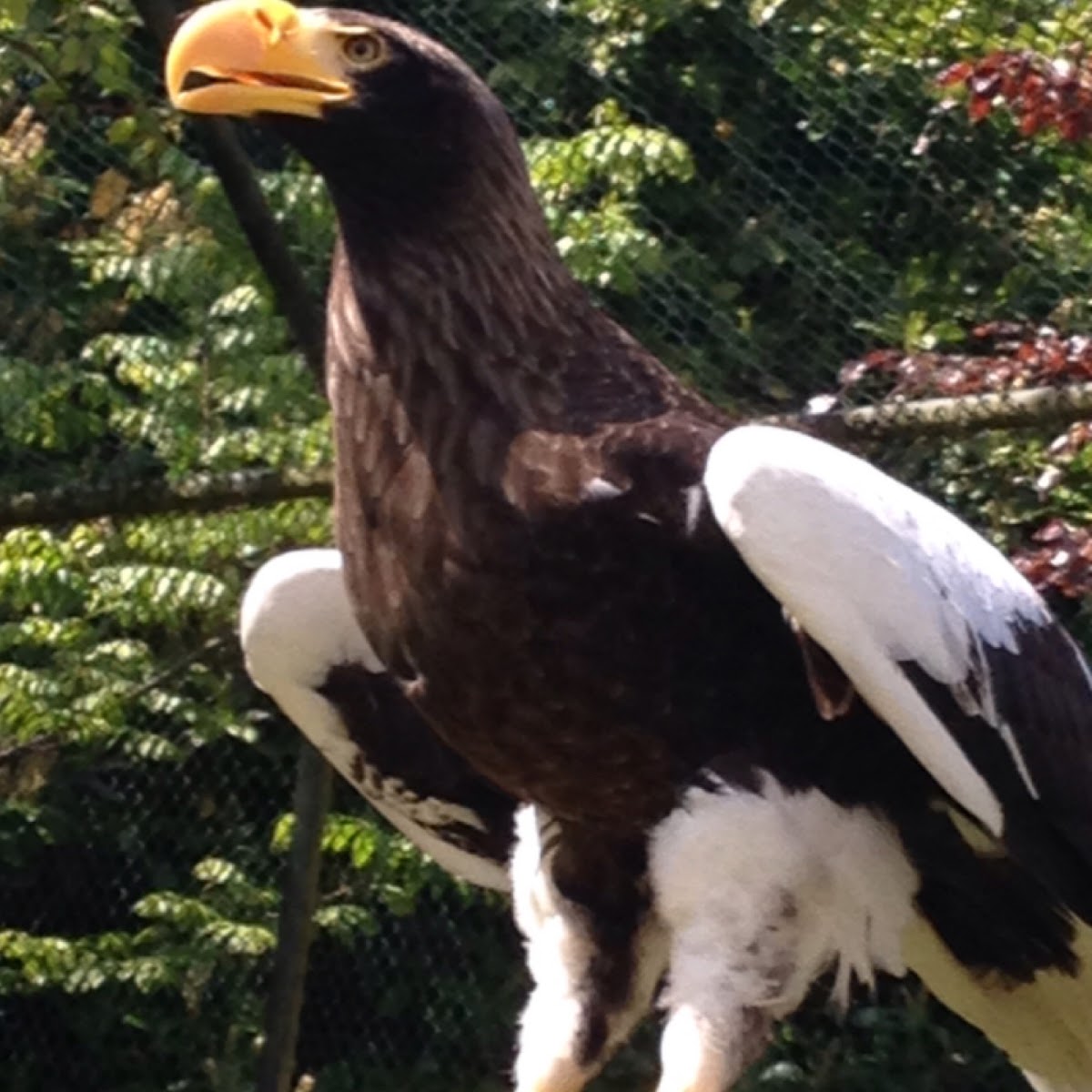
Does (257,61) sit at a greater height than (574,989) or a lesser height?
greater

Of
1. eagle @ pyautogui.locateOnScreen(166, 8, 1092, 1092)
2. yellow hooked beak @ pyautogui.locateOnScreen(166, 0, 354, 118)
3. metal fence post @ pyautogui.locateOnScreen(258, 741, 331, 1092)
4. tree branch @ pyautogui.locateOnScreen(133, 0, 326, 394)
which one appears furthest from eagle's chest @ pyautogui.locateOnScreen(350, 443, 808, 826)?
metal fence post @ pyautogui.locateOnScreen(258, 741, 331, 1092)

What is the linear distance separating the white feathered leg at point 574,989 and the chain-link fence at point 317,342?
0.73m

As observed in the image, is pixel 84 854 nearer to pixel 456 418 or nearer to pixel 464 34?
pixel 464 34

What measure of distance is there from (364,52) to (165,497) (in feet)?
3.70

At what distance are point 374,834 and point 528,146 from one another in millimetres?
1016

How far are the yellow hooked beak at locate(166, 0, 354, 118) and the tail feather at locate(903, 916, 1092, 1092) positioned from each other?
3.32ft

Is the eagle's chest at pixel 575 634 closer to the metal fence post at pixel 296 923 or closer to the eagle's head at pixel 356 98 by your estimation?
the eagle's head at pixel 356 98

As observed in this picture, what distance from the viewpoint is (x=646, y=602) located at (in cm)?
252

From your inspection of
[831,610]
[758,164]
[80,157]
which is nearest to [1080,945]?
[831,610]

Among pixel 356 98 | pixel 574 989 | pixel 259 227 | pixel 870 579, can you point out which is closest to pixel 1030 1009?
pixel 574 989

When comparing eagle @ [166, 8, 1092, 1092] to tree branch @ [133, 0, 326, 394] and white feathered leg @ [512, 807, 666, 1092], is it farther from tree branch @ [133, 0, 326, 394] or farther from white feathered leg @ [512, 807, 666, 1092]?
tree branch @ [133, 0, 326, 394]

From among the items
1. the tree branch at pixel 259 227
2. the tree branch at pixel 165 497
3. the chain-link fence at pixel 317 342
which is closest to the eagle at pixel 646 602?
the chain-link fence at pixel 317 342

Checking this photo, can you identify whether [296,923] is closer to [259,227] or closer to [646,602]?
[259,227]

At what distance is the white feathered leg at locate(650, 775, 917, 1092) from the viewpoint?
2564 millimetres
